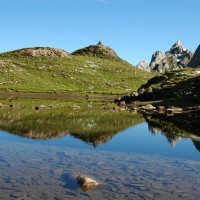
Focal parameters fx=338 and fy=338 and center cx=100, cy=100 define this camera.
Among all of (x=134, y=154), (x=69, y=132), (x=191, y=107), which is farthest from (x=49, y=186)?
(x=191, y=107)

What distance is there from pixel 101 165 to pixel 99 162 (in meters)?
1.03

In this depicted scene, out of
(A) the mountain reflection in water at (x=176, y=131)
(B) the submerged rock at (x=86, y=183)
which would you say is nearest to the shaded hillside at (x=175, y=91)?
(A) the mountain reflection in water at (x=176, y=131)

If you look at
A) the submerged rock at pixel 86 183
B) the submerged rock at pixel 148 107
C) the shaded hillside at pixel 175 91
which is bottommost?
the submerged rock at pixel 86 183

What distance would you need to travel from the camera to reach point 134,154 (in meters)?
33.1

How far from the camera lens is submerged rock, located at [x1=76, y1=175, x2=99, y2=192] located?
20897 millimetres

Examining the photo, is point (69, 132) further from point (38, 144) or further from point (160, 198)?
point (160, 198)

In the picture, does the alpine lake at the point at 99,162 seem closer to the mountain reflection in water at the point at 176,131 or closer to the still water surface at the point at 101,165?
the still water surface at the point at 101,165

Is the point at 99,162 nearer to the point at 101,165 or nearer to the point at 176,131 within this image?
the point at 101,165

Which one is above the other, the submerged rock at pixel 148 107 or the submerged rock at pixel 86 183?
the submerged rock at pixel 148 107

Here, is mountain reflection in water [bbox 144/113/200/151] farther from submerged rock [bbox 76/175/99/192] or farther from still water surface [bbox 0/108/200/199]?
submerged rock [bbox 76/175/99/192]

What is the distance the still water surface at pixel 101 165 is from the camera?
20.6 m

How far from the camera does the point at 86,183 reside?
21406 millimetres

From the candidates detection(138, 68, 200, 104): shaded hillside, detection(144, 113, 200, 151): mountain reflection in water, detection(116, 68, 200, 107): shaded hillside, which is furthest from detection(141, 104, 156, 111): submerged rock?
detection(144, 113, 200, 151): mountain reflection in water

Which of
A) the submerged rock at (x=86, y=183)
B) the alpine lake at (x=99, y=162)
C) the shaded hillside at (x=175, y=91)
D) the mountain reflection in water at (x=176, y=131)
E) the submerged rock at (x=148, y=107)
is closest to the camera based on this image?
the alpine lake at (x=99, y=162)
